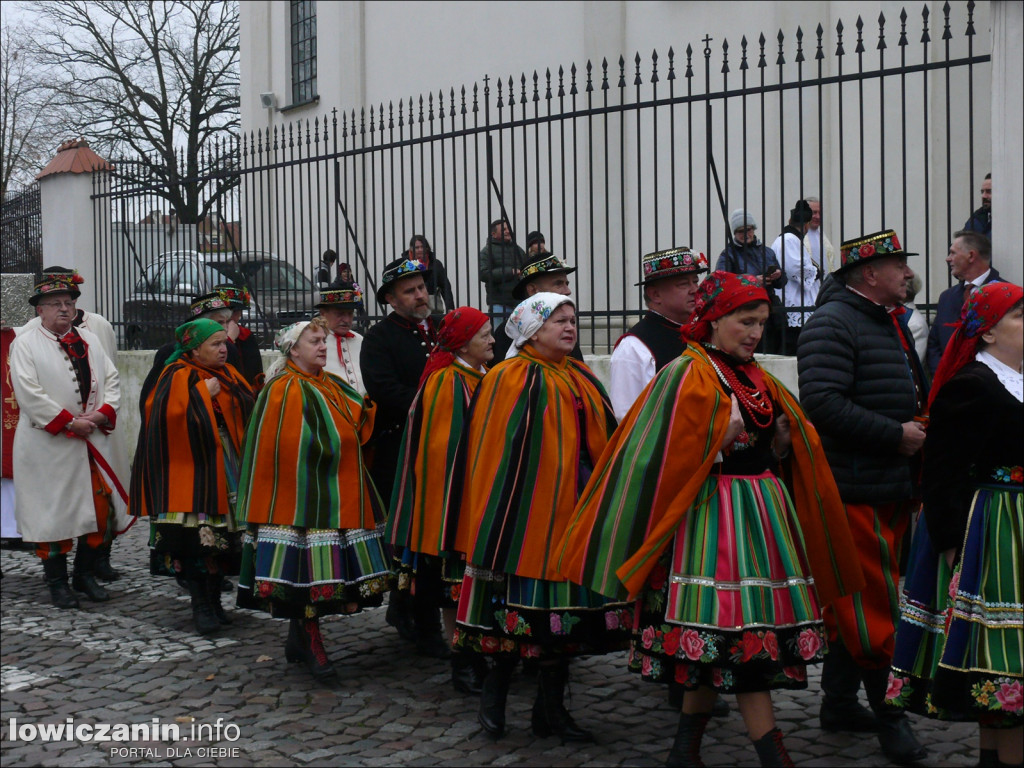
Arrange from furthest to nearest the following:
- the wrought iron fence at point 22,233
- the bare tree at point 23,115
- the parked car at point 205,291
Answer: the bare tree at point 23,115
the wrought iron fence at point 22,233
the parked car at point 205,291

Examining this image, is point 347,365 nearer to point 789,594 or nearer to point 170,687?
point 170,687

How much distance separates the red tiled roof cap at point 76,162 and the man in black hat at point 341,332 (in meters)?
7.34

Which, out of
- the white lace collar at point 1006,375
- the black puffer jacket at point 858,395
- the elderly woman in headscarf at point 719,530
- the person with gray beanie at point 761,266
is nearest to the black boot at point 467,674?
the elderly woman in headscarf at point 719,530

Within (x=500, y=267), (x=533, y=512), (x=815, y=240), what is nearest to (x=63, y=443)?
(x=500, y=267)

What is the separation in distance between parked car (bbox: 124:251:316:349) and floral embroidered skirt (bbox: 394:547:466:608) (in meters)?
5.41

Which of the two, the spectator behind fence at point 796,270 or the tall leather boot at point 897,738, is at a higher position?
the spectator behind fence at point 796,270

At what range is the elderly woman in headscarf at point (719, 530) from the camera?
4.23 metres

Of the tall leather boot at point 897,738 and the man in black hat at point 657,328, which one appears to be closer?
the tall leather boot at point 897,738

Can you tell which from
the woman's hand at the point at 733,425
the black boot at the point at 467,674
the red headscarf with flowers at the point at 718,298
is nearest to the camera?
the woman's hand at the point at 733,425

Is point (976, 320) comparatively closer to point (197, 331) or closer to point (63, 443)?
point (197, 331)

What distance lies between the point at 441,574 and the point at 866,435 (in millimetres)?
2254

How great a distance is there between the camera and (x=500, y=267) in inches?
405

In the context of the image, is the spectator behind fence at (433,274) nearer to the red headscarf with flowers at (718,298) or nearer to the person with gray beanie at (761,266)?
the person with gray beanie at (761,266)

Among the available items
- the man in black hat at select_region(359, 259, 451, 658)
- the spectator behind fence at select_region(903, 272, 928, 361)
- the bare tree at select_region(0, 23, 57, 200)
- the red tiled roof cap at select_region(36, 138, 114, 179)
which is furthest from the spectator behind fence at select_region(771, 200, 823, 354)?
the bare tree at select_region(0, 23, 57, 200)
